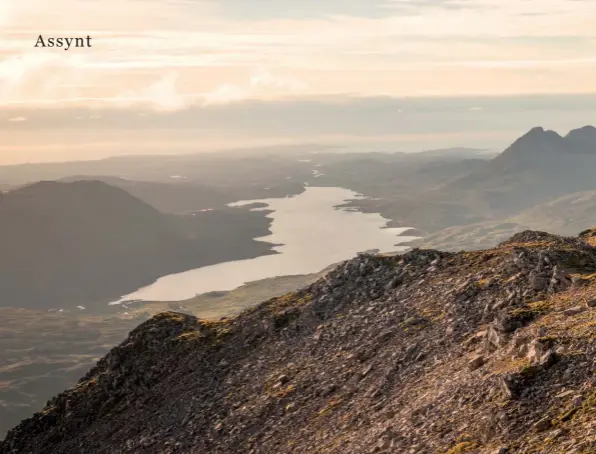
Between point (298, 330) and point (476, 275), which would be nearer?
point (476, 275)

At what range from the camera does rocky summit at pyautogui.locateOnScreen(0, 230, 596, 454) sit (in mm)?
29203

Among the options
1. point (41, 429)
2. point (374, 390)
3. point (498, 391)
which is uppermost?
point (498, 391)

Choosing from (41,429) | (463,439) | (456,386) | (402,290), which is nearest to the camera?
(463,439)

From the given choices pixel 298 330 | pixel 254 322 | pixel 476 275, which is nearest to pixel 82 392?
pixel 254 322

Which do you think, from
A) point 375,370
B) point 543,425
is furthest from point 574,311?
point 375,370

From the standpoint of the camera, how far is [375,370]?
135 ft

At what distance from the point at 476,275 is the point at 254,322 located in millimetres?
19202

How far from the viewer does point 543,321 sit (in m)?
35.2

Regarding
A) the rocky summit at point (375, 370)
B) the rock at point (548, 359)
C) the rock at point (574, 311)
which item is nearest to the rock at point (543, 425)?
the rocky summit at point (375, 370)

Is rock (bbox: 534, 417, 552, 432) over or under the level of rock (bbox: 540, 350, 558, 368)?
under

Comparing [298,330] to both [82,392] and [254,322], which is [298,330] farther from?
[82,392]

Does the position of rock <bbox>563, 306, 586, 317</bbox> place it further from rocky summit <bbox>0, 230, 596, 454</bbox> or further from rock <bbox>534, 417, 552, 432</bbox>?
rock <bbox>534, 417, 552, 432</bbox>

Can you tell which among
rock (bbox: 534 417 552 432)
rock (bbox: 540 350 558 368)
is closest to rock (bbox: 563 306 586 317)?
rock (bbox: 540 350 558 368)

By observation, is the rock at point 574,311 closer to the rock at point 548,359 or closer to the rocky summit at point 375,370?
the rocky summit at point 375,370
